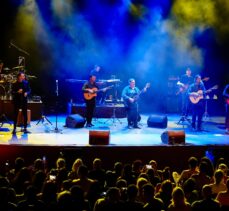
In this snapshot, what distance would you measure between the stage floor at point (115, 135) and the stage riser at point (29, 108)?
64 centimetres

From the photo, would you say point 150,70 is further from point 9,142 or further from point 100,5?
point 9,142

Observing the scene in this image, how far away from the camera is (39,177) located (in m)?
6.60

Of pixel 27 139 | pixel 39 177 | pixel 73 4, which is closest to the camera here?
pixel 39 177

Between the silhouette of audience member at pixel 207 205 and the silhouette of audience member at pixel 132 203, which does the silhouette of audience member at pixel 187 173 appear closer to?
the silhouette of audience member at pixel 207 205

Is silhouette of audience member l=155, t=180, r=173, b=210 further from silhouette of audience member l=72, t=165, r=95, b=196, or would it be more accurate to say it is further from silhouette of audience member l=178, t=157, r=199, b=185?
silhouette of audience member l=178, t=157, r=199, b=185

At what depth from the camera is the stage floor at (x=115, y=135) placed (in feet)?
37.6

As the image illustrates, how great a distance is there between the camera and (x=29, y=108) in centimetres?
1661

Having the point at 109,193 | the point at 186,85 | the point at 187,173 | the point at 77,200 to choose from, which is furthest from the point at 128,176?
the point at 186,85

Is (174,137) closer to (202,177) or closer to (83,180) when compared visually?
(202,177)

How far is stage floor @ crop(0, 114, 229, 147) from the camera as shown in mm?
11461

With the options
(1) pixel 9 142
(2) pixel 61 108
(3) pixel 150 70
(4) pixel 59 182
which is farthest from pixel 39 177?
(3) pixel 150 70

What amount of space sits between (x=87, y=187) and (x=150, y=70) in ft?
45.0

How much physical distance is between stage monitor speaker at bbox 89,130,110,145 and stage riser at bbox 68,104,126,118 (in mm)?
5939

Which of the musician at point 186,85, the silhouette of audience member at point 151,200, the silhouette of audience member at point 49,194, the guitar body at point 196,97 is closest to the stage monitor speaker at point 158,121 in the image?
the musician at point 186,85
